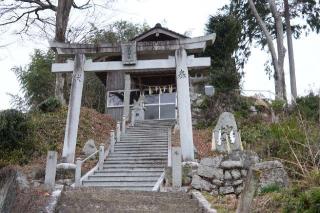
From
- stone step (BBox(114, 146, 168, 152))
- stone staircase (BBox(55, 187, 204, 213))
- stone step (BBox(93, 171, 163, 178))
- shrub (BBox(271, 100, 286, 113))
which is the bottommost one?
stone staircase (BBox(55, 187, 204, 213))

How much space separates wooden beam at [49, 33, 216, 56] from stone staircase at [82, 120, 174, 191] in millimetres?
3873

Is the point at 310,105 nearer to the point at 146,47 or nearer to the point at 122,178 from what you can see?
the point at 146,47

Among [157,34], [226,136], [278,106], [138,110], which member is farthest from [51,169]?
[157,34]

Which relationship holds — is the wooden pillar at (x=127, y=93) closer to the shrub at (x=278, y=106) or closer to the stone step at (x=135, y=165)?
the shrub at (x=278, y=106)

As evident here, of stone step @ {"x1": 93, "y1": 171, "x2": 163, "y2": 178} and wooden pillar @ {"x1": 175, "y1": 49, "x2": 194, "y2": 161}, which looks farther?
stone step @ {"x1": 93, "y1": 171, "x2": 163, "y2": 178}

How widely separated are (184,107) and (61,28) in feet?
36.4

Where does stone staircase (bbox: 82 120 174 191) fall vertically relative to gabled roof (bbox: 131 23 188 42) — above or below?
below

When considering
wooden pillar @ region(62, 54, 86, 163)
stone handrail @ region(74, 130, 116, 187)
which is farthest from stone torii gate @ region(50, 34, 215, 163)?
stone handrail @ region(74, 130, 116, 187)

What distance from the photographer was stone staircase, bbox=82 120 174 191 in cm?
1415

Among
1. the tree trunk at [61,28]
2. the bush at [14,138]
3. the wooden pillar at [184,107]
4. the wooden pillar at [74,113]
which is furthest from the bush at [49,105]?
the wooden pillar at [184,107]

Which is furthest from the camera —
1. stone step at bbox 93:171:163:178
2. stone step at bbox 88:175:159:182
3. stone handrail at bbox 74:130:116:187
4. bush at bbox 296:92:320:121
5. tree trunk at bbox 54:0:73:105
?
tree trunk at bbox 54:0:73:105

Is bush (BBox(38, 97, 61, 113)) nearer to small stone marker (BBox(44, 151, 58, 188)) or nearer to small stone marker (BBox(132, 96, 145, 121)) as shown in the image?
small stone marker (BBox(132, 96, 145, 121))

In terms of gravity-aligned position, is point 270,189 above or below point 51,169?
below

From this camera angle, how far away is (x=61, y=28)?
77.9 ft
